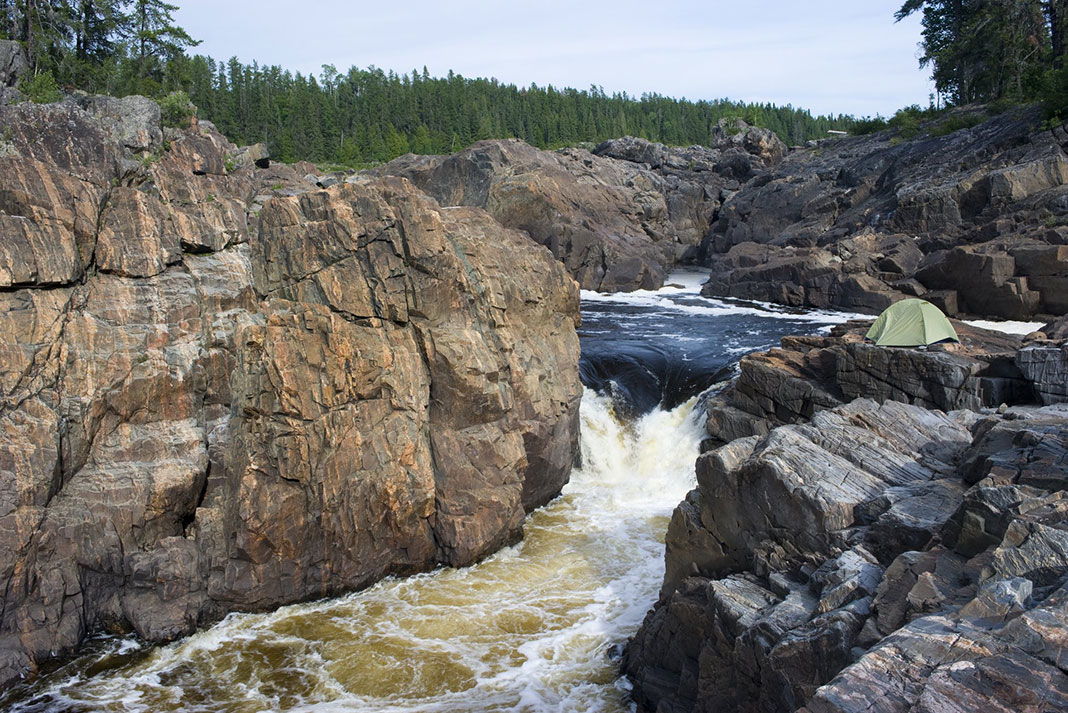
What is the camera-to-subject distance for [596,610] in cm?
1447

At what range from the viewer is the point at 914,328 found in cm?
2023

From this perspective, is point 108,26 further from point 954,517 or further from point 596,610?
point 954,517

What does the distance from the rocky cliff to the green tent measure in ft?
19.4

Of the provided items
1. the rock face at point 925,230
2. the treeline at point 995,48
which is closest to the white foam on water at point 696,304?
the rock face at point 925,230

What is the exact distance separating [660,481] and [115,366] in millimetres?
13380

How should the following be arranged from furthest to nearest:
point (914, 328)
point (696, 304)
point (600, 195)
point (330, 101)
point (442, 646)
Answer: point (330, 101), point (600, 195), point (696, 304), point (914, 328), point (442, 646)

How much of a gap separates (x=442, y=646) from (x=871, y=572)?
24.7 feet

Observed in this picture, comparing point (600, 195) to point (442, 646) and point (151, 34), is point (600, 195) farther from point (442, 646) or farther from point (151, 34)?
point (442, 646)

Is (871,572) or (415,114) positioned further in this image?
(415,114)

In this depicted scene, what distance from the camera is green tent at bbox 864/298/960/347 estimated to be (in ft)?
65.7

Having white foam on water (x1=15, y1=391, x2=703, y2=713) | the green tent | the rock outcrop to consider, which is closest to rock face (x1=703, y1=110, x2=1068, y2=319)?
the rock outcrop

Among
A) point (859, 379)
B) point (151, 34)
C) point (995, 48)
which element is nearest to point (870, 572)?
point (859, 379)

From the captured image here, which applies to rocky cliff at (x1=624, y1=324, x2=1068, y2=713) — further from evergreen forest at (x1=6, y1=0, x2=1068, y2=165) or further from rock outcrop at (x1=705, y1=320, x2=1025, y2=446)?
evergreen forest at (x1=6, y1=0, x2=1068, y2=165)

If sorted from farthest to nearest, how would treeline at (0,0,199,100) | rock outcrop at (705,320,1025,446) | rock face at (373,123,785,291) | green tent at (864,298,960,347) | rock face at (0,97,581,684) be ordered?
rock face at (373,123,785,291) < treeline at (0,0,199,100) < green tent at (864,298,960,347) < rock outcrop at (705,320,1025,446) < rock face at (0,97,581,684)
